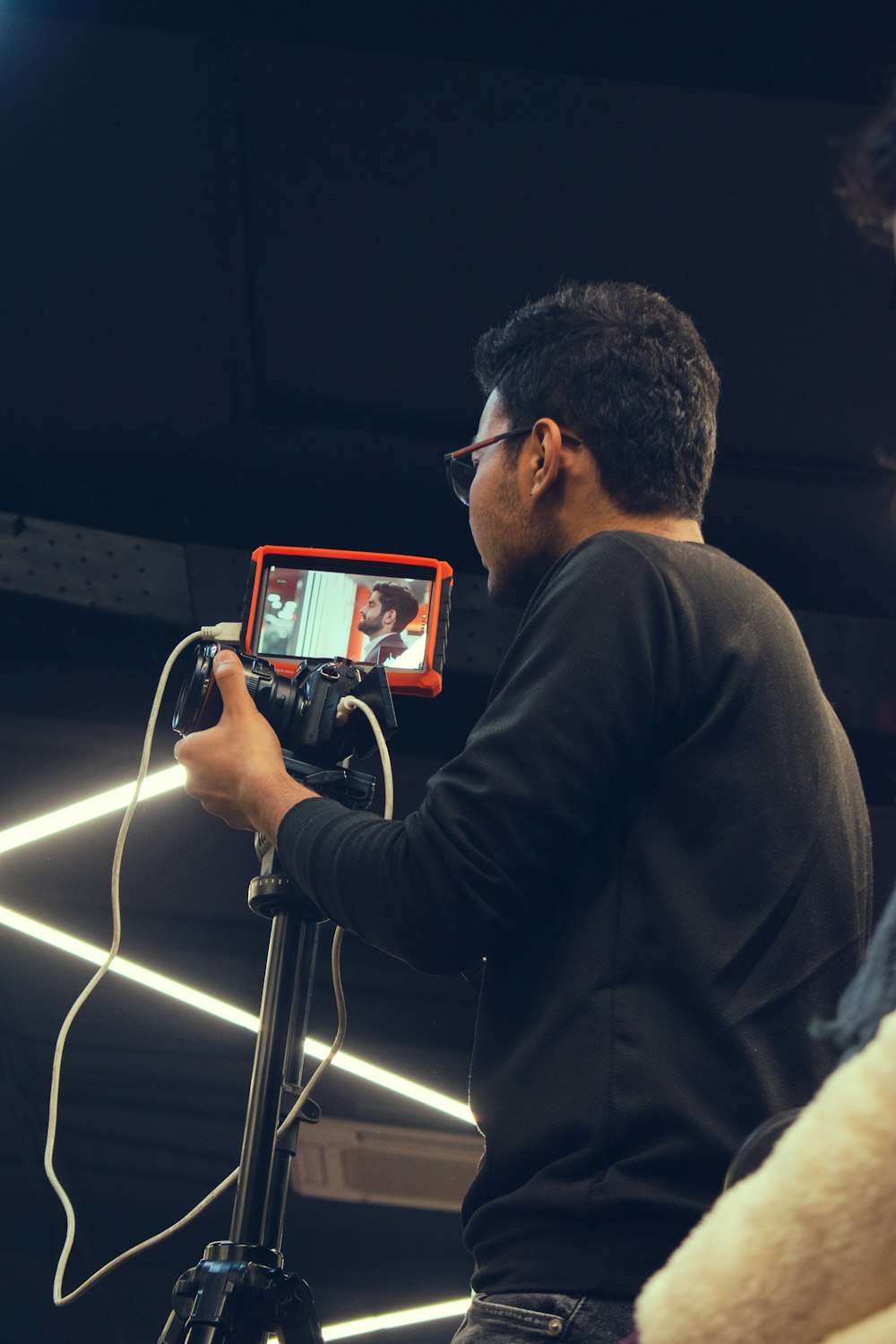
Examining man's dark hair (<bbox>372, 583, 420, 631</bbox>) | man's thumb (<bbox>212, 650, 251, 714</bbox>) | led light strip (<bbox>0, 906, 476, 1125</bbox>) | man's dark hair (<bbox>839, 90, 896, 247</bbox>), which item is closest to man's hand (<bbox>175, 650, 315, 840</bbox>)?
man's thumb (<bbox>212, 650, 251, 714</bbox>)

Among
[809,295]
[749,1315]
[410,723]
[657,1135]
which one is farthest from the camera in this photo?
[410,723]

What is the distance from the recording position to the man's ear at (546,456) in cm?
109

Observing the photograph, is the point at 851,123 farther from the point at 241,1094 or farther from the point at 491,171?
the point at 241,1094

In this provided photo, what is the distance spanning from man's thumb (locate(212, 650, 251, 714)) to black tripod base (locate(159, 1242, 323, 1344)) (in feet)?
1.41

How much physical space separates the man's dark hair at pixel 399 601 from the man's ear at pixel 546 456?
0.35 meters

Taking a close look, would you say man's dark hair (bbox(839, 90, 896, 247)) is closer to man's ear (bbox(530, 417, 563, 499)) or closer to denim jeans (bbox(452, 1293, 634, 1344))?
man's ear (bbox(530, 417, 563, 499))

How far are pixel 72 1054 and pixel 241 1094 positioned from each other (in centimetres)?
66

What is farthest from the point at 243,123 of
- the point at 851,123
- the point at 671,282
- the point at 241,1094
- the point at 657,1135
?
the point at 241,1094

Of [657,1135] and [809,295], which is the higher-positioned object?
[809,295]

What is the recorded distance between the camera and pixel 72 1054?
4723mm

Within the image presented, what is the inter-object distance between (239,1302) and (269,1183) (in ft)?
0.35

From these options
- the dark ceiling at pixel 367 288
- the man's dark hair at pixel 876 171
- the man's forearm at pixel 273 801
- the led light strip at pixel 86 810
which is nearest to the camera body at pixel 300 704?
the man's forearm at pixel 273 801

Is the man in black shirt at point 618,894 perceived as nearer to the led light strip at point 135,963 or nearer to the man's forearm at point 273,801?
the man's forearm at point 273,801

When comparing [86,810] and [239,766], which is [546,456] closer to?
[239,766]
